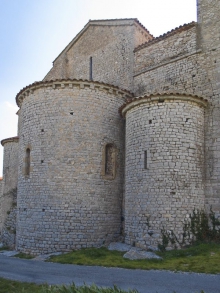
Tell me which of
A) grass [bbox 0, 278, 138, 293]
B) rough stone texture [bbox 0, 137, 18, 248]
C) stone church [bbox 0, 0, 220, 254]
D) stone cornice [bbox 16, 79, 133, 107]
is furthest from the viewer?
rough stone texture [bbox 0, 137, 18, 248]

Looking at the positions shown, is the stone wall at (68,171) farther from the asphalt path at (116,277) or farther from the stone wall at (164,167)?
the asphalt path at (116,277)

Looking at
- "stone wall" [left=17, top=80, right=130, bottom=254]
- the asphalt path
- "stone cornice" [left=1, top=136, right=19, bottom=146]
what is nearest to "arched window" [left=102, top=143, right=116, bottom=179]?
"stone wall" [left=17, top=80, right=130, bottom=254]

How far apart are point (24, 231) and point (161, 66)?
9256 millimetres

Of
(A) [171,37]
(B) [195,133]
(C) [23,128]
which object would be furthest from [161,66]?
(C) [23,128]

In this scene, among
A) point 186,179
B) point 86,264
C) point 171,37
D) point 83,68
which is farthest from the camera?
point 83,68

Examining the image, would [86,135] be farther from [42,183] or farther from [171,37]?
[171,37]

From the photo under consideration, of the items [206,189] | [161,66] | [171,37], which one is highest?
[171,37]

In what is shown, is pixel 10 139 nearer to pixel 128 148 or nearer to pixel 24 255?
pixel 24 255

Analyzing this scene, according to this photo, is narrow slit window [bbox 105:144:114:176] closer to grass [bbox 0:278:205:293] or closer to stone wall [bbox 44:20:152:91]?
stone wall [bbox 44:20:152:91]

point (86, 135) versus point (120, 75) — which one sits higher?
point (120, 75)

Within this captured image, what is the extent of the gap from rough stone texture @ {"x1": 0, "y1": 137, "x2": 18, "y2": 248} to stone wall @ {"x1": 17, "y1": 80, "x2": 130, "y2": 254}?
8.31 feet

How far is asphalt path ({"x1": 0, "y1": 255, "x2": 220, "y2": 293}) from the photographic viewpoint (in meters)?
6.69

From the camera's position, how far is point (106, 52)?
1673 centimetres

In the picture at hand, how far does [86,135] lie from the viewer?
13.0 m
